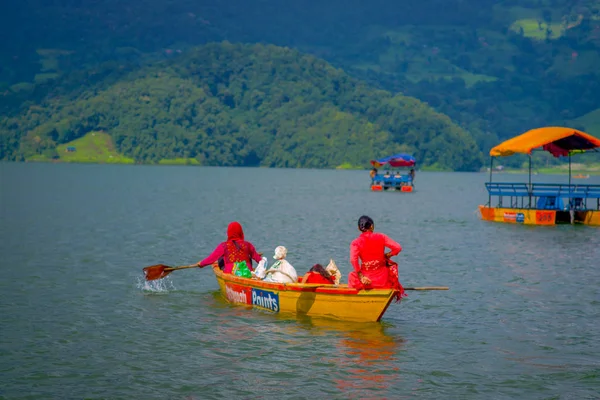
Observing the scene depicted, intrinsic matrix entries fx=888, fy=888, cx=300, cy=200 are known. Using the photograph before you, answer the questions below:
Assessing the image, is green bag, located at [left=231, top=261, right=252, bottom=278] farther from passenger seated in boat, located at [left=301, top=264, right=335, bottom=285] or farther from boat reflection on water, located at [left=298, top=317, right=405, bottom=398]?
passenger seated in boat, located at [left=301, top=264, right=335, bottom=285]

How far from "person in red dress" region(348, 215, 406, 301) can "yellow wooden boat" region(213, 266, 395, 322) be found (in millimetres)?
278

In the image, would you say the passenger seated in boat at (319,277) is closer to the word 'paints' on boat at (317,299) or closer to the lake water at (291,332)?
the word 'paints' on boat at (317,299)

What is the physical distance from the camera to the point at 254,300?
2531 cm

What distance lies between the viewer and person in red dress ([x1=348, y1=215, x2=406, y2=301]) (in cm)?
2167

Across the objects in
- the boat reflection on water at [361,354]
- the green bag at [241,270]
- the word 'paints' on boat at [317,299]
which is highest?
the green bag at [241,270]

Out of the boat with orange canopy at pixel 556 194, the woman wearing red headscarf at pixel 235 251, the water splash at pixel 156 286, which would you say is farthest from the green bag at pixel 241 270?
the boat with orange canopy at pixel 556 194

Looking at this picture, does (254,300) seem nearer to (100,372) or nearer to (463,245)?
(100,372)

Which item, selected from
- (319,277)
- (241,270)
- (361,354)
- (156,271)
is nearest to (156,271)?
(156,271)

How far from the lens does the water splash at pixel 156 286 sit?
29750 millimetres

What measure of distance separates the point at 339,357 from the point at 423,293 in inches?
388

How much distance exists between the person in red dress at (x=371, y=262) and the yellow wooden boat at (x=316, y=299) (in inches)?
10.9

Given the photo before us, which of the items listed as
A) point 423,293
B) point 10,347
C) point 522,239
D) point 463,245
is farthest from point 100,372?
point 522,239

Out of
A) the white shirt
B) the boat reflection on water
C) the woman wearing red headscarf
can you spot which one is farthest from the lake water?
the woman wearing red headscarf

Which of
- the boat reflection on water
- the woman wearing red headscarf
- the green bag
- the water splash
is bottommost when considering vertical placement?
the boat reflection on water
